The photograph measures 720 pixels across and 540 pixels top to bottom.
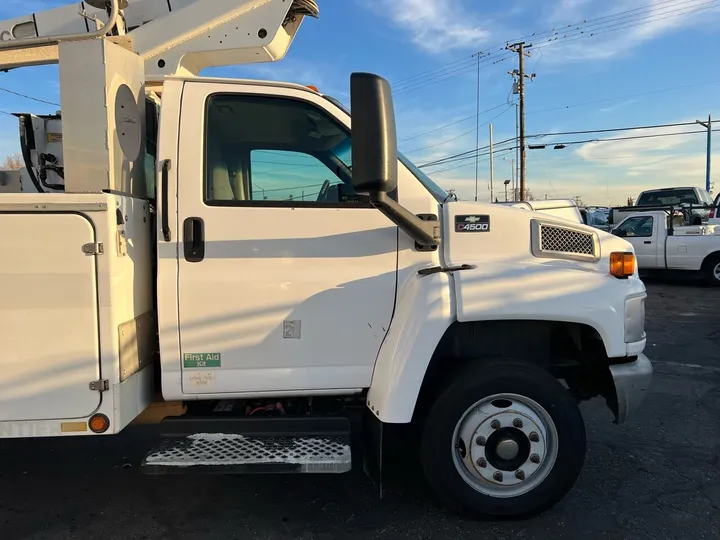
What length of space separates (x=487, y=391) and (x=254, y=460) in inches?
49.9

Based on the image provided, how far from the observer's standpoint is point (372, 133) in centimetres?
226

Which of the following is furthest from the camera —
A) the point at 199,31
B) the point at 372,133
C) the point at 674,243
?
the point at 674,243

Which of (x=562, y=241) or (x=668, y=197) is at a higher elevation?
(x=668, y=197)

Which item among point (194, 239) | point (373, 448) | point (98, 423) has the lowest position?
point (373, 448)

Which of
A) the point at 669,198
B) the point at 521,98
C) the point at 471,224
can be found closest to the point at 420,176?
the point at 471,224

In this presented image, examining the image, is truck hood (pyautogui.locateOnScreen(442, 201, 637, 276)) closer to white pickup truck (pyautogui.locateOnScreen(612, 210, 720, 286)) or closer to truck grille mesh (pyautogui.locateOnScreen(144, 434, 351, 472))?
truck grille mesh (pyautogui.locateOnScreen(144, 434, 351, 472))

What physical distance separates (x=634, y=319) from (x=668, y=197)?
20322 millimetres

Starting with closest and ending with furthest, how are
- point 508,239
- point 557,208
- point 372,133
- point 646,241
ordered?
point 372,133
point 508,239
point 557,208
point 646,241

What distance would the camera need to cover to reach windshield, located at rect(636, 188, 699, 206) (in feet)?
64.1

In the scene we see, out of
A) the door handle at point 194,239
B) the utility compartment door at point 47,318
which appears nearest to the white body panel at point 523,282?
the door handle at point 194,239

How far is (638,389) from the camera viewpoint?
2.99 metres

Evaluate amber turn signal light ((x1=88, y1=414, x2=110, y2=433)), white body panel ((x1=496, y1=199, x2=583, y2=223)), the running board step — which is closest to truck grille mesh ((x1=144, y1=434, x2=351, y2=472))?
the running board step

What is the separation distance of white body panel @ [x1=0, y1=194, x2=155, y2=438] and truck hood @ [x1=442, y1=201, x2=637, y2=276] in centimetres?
172

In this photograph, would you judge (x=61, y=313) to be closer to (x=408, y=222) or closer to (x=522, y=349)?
(x=408, y=222)
